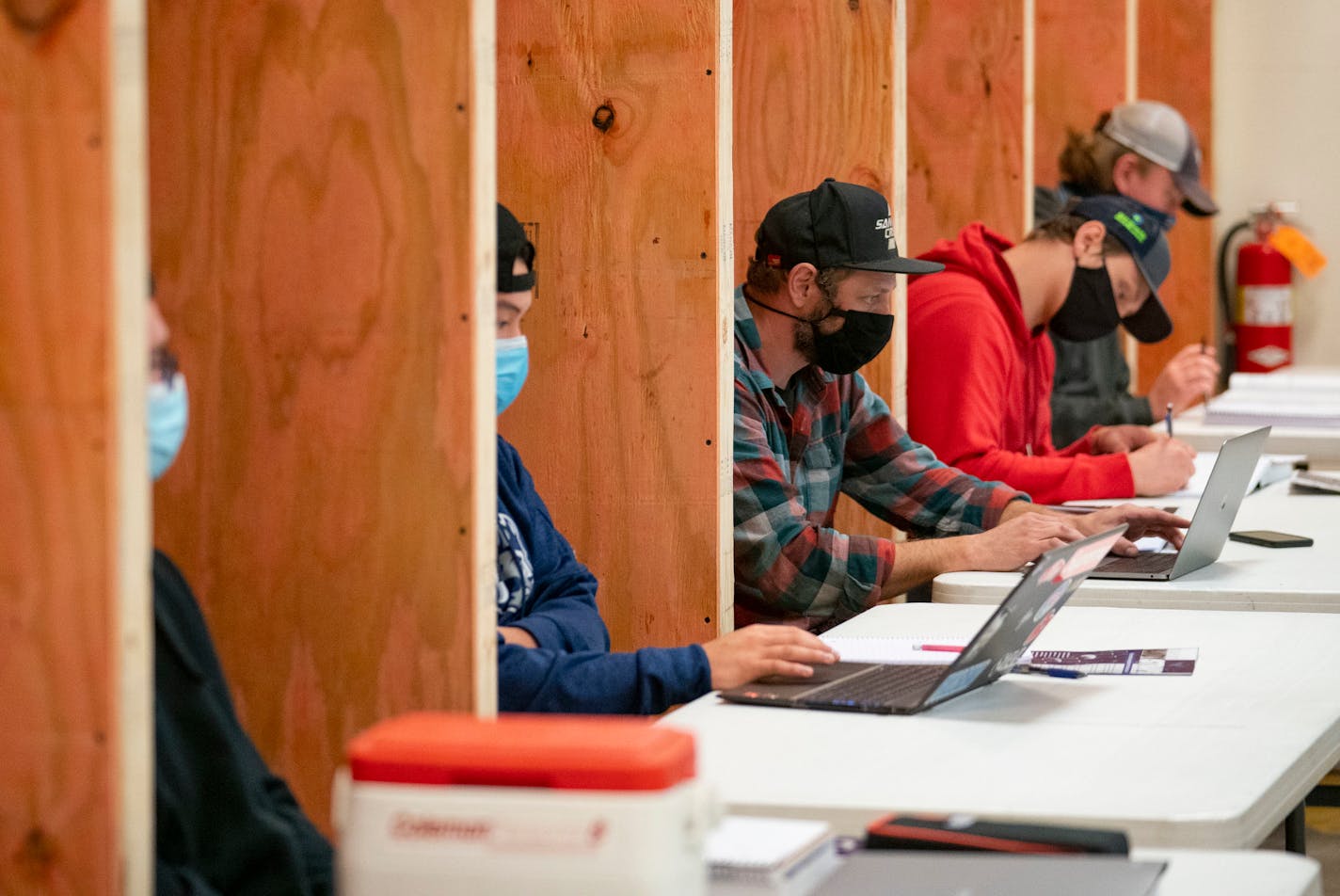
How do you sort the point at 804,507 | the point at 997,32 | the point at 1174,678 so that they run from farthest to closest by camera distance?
the point at 997,32
the point at 804,507
the point at 1174,678

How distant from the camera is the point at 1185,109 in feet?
19.2

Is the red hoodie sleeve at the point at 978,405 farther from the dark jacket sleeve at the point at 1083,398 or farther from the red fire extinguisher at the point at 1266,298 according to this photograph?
the red fire extinguisher at the point at 1266,298

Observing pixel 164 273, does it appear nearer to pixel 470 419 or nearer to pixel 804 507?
pixel 470 419

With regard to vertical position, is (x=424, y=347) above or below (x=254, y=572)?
above

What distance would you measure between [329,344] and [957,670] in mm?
684

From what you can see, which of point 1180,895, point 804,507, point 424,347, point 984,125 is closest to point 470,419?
point 424,347

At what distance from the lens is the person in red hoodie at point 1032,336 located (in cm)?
317

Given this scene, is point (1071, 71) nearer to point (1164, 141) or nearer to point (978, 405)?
point (1164, 141)

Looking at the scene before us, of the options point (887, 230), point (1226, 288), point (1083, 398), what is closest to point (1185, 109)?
point (1226, 288)

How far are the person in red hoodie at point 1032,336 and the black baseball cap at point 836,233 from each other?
644mm

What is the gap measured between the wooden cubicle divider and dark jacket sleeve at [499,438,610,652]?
34.4 inches

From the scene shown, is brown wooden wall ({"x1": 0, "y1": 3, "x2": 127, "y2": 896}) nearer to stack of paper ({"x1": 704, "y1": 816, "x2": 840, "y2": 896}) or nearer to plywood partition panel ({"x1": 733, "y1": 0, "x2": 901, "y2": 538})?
stack of paper ({"x1": 704, "y1": 816, "x2": 840, "y2": 896})

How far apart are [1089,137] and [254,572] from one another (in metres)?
3.67

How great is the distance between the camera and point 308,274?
60.3 inches
